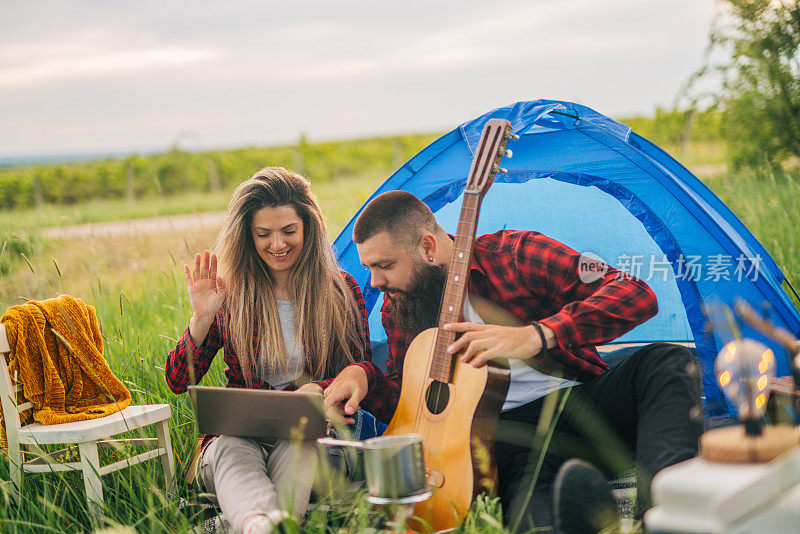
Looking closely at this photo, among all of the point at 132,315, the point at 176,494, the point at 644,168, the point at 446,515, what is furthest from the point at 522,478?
the point at 132,315

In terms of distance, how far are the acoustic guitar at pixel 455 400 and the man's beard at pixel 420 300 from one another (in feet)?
0.78

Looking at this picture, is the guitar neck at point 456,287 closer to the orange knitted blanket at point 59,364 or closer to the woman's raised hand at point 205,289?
the woman's raised hand at point 205,289

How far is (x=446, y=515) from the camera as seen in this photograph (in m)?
2.14

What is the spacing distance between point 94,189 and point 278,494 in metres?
17.6

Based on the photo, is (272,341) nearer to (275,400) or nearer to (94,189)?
(275,400)

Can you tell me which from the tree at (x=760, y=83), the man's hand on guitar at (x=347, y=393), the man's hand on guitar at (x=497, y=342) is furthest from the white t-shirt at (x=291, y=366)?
the tree at (x=760, y=83)

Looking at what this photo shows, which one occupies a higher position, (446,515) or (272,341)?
(272,341)

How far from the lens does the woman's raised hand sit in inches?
100

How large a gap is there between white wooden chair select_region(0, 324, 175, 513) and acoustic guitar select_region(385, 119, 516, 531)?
2.63ft

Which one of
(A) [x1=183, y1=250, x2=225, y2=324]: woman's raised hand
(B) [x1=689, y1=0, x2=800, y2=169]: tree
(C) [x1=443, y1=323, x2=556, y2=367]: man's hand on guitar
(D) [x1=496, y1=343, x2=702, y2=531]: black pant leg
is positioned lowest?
(D) [x1=496, y1=343, x2=702, y2=531]: black pant leg

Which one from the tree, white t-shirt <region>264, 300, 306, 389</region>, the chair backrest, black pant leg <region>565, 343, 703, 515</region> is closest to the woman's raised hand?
white t-shirt <region>264, 300, 306, 389</region>

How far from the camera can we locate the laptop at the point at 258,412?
2.13 metres

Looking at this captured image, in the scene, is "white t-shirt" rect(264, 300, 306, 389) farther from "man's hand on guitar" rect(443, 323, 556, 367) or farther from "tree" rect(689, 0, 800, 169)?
"tree" rect(689, 0, 800, 169)

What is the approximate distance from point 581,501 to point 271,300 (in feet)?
4.57
